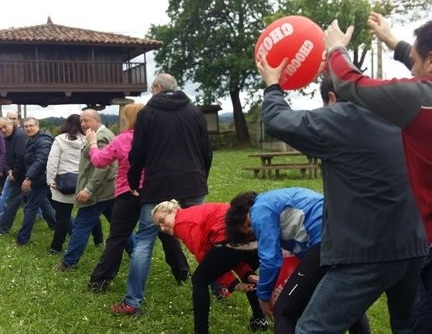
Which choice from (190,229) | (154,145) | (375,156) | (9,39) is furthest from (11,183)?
(9,39)

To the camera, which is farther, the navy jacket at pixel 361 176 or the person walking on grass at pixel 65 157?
the person walking on grass at pixel 65 157

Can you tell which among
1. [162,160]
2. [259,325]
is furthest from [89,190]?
[259,325]

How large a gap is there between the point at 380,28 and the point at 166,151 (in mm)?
2489

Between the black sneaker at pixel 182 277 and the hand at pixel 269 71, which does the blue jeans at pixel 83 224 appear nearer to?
the black sneaker at pixel 182 277

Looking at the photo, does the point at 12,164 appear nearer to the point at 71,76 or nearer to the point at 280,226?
the point at 280,226

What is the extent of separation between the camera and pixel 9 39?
26.7 meters

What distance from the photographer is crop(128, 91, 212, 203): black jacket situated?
4.96 meters

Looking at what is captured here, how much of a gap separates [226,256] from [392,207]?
6.18 ft

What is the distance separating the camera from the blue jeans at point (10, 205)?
28.8 feet

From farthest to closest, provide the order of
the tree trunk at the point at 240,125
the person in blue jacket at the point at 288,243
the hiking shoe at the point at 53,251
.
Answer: the tree trunk at the point at 240,125
the hiking shoe at the point at 53,251
the person in blue jacket at the point at 288,243

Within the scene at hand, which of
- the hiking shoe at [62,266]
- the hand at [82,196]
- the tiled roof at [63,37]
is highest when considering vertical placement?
the tiled roof at [63,37]

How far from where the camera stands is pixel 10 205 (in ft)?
28.9

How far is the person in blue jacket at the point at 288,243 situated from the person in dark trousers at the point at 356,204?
1.79 ft

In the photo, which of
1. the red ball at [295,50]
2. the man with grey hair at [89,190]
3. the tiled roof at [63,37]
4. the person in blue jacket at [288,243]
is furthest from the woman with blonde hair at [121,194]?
the tiled roof at [63,37]
